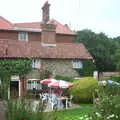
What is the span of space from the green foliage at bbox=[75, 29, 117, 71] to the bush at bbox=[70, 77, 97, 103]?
2524 centimetres

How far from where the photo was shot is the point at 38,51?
168ft

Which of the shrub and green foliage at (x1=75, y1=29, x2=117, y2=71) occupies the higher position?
green foliage at (x1=75, y1=29, x2=117, y2=71)

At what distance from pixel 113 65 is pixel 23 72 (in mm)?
23910

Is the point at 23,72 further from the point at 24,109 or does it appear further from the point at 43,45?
the point at 24,109

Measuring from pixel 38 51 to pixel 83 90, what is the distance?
480 inches

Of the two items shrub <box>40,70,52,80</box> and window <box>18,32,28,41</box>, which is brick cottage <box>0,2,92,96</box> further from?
window <box>18,32,28,41</box>

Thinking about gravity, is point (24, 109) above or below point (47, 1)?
below

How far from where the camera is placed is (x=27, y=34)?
60.6 metres

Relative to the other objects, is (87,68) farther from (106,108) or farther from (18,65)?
(106,108)

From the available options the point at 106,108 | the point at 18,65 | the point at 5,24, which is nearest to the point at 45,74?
the point at 18,65

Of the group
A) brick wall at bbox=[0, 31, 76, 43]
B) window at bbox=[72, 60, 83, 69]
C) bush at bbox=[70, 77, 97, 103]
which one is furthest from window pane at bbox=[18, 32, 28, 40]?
bush at bbox=[70, 77, 97, 103]

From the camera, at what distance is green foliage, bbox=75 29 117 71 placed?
67.2m

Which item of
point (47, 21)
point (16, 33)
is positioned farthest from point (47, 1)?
point (16, 33)

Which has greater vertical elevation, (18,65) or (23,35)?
(23,35)
